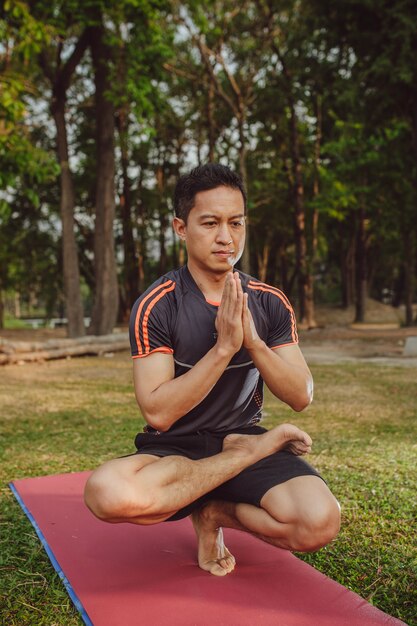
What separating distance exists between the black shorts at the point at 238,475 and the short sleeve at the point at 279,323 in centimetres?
47

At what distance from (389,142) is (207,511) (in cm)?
1792

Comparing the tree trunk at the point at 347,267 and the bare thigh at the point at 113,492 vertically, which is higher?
the tree trunk at the point at 347,267

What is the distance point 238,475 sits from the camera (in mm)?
2633

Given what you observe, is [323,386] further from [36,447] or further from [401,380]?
[36,447]

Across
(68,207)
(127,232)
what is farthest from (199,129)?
(68,207)

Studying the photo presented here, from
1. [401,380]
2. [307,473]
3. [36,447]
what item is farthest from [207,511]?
[401,380]

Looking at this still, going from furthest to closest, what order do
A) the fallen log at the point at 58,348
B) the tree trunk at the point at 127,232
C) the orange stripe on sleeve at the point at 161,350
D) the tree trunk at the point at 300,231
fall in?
1. the tree trunk at the point at 127,232
2. the tree trunk at the point at 300,231
3. the fallen log at the point at 58,348
4. the orange stripe on sleeve at the point at 161,350

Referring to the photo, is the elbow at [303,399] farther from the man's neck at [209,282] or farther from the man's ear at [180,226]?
the man's ear at [180,226]

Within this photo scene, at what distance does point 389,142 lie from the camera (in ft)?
60.9

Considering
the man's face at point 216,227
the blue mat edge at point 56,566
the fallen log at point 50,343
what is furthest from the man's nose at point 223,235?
the fallen log at point 50,343

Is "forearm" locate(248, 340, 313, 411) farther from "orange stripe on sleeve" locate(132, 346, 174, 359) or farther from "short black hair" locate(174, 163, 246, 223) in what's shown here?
"short black hair" locate(174, 163, 246, 223)

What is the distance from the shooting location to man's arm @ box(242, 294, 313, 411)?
239cm

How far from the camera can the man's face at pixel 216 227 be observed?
2615mm

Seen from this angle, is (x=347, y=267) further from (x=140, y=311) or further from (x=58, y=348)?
(x=140, y=311)
